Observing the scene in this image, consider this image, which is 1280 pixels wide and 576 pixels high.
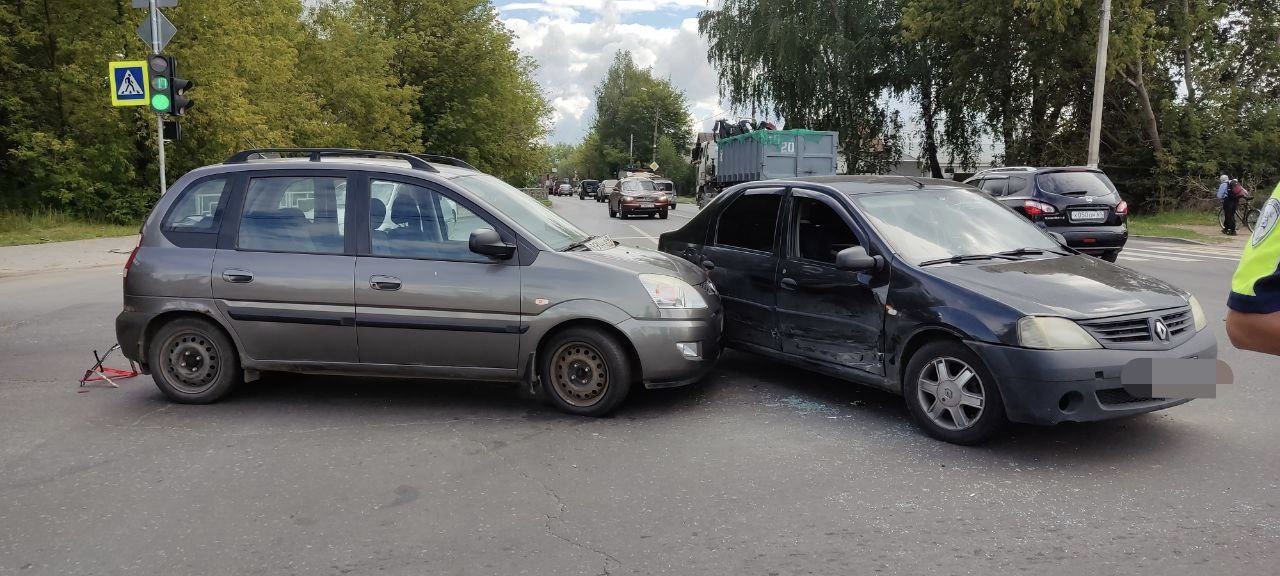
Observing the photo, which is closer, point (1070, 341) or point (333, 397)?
point (1070, 341)

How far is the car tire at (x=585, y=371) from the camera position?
5355 millimetres

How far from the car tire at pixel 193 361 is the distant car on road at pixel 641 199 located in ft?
89.1

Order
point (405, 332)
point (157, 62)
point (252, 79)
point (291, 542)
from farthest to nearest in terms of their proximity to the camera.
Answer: point (252, 79) → point (157, 62) → point (405, 332) → point (291, 542)

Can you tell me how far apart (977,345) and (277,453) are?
378 centimetres

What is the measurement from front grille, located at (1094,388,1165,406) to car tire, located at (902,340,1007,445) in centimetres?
46

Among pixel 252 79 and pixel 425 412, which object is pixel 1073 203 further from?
pixel 252 79

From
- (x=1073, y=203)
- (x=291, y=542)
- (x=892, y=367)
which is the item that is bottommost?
(x=291, y=542)

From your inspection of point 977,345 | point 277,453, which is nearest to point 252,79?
point 277,453

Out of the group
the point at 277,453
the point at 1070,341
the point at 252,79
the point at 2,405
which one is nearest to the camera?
the point at 1070,341

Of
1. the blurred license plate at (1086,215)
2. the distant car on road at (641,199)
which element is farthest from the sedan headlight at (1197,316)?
the distant car on road at (641,199)

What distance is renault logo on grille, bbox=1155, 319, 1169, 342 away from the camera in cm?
454

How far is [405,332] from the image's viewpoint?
547cm

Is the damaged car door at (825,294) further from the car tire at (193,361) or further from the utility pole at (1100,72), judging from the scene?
the utility pole at (1100,72)

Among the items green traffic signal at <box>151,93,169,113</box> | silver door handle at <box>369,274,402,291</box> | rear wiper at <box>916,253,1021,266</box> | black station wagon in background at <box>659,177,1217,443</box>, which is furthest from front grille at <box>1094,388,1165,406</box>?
green traffic signal at <box>151,93,169,113</box>
